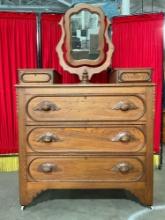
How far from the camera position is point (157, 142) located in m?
3.29

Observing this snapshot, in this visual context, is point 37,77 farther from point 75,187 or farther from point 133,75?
point 75,187

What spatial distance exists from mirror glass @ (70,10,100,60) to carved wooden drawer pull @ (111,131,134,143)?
2.18 ft

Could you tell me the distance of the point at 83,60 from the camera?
246cm

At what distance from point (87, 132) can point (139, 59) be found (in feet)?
4.23

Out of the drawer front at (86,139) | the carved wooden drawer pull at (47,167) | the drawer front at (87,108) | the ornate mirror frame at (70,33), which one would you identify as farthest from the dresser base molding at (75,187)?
the ornate mirror frame at (70,33)

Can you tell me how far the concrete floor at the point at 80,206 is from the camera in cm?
223

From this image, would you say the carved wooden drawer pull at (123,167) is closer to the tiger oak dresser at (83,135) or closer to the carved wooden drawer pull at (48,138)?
the tiger oak dresser at (83,135)

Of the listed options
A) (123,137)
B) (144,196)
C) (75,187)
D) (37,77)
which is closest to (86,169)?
(75,187)

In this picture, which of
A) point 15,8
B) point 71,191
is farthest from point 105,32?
point 15,8

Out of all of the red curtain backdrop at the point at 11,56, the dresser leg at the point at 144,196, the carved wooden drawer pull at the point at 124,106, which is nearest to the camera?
the carved wooden drawer pull at the point at 124,106

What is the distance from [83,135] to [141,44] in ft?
4.56

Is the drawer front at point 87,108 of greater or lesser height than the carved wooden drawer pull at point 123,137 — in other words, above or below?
above

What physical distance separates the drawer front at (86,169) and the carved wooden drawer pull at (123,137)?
14cm

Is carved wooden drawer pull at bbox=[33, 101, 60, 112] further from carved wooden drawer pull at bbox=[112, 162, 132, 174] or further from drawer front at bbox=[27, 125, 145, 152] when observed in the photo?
carved wooden drawer pull at bbox=[112, 162, 132, 174]
